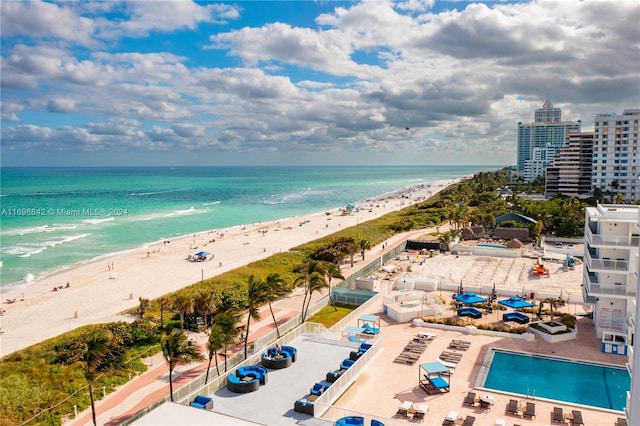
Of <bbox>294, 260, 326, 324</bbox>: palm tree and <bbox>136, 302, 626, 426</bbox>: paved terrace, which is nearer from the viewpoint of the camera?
<bbox>136, 302, 626, 426</bbox>: paved terrace

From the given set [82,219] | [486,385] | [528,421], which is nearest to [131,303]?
[486,385]

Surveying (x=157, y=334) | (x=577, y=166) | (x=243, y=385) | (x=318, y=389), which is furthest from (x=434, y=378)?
(x=577, y=166)

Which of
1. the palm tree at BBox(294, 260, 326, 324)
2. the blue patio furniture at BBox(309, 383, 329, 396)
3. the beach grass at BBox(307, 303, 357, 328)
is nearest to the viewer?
the blue patio furniture at BBox(309, 383, 329, 396)

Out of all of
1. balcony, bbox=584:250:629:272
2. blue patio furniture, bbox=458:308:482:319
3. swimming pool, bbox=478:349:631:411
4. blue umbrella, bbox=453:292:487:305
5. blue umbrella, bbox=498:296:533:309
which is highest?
balcony, bbox=584:250:629:272

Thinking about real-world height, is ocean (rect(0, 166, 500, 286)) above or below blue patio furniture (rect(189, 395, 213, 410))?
below

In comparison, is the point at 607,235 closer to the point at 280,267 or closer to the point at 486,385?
the point at 486,385

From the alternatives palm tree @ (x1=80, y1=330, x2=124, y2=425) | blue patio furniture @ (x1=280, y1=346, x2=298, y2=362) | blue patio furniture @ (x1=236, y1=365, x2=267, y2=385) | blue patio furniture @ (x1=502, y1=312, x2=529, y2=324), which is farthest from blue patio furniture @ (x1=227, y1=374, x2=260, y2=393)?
blue patio furniture @ (x1=502, y1=312, x2=529, y2=324)

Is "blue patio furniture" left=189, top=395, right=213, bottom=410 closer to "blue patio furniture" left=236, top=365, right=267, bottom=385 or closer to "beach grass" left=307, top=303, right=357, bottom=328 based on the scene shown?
"blue patio furniture" left=236, top=365, right=267, bottom=385

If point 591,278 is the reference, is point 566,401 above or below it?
below
